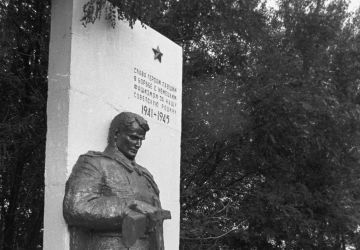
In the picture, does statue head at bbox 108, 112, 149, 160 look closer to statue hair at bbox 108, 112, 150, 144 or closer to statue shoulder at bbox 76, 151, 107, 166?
statue hair at bbox 108, 112, 150, 144

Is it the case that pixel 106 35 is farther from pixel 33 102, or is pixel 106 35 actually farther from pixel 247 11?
pixel 247 11

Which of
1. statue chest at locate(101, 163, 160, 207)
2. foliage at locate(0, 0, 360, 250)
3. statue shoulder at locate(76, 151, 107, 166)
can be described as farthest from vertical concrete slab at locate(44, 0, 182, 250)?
foliage at locate(0, 0, 360, 250)

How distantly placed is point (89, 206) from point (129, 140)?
803 millimetres

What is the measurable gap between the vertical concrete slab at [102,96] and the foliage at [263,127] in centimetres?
225

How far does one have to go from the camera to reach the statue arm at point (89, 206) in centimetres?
465

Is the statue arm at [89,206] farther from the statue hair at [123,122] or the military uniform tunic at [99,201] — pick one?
the statue hair at [123,122]

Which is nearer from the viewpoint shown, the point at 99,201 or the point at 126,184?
the point at 99,201

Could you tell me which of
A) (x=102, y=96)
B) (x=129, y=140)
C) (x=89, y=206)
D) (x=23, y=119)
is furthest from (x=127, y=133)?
(x=23, y=119)

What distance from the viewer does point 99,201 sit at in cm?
474

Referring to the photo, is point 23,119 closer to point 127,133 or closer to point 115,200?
point 127,133

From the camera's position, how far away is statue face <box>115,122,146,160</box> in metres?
5.29

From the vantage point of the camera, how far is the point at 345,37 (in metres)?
11.9

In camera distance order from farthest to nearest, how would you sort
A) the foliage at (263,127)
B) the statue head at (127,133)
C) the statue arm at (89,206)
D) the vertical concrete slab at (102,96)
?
the foliage at (263,127) → the statue head at (127,133) → the vertical concrete slab at (102,96) → the statue arm at (89,206)

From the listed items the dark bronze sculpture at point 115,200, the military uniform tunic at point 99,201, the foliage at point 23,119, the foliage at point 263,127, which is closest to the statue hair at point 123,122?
the dark bronze sculpture at point 115,200
